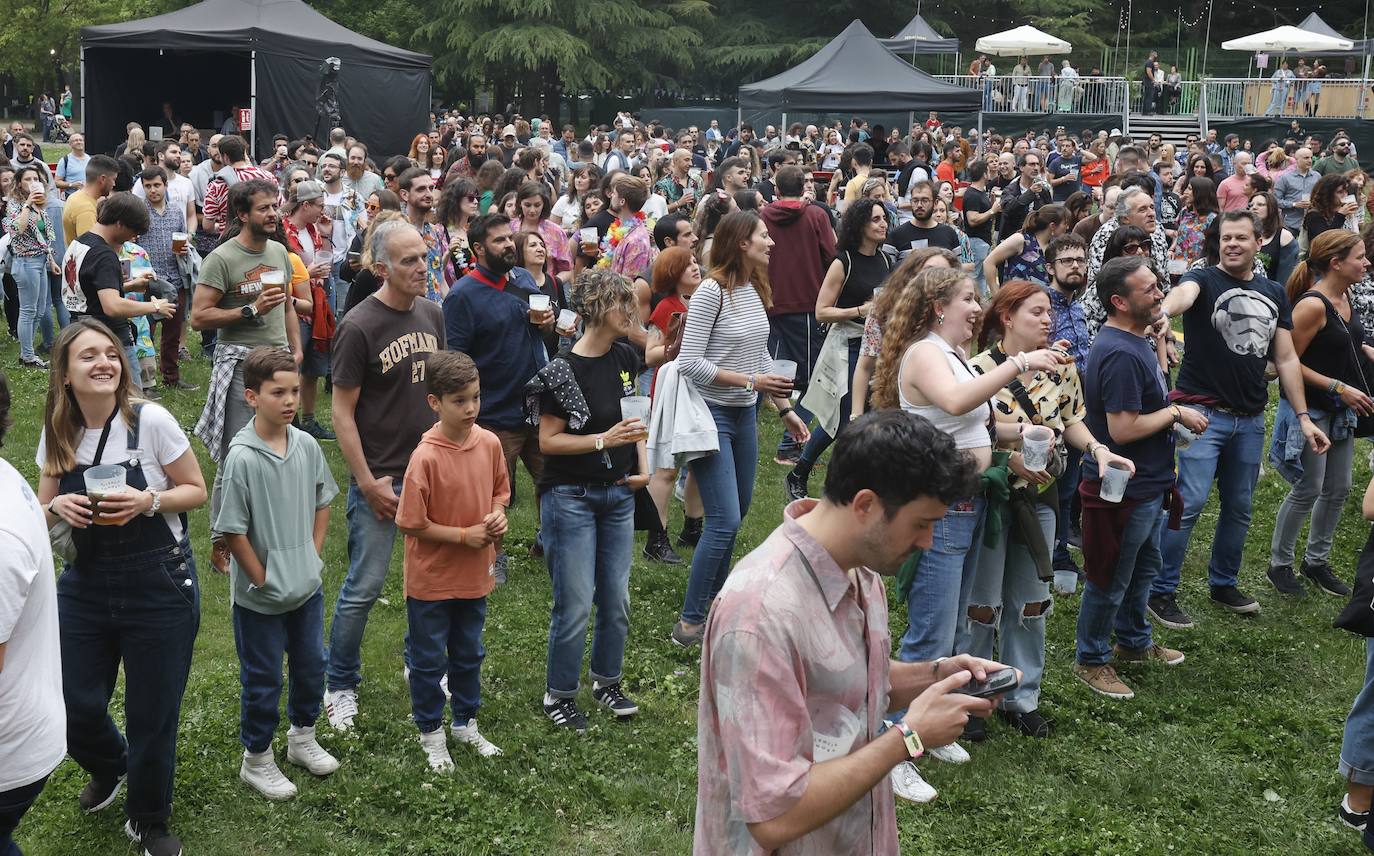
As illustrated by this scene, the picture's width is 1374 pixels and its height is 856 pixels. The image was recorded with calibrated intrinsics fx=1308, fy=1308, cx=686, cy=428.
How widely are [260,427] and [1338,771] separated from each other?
4.45 metres

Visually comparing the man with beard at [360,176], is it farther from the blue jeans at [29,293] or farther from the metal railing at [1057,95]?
the metal railing at [1057,95]

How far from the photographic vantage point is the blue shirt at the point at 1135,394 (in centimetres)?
569

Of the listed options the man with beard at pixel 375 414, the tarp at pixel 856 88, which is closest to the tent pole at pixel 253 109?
the tarp at pixel 856 88

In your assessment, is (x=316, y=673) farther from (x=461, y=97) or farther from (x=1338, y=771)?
(x=461, y=97)

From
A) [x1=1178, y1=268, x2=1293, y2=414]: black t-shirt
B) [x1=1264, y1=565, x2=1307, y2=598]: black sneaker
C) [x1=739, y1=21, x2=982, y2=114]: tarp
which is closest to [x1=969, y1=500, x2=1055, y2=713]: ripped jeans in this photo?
[x1=1178, y1=268, x2=1293, y2=414]: black t-shirt

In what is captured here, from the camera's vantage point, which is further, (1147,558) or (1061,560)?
(1061,560)

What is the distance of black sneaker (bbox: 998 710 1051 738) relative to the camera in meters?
5.62

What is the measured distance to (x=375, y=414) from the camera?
5379 mm

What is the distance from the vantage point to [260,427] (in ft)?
15.2

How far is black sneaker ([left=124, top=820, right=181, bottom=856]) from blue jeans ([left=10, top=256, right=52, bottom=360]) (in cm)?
815

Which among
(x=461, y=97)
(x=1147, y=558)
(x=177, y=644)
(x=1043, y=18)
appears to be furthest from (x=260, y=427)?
(x=1043, y=18)

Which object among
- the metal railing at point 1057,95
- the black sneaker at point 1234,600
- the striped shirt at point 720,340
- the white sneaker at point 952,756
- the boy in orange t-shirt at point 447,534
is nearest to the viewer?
the boy in orange t-shirt at point 447,534

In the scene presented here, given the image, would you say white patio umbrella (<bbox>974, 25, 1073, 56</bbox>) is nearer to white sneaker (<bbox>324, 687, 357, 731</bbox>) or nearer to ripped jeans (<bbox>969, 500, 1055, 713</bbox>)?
ripped jeans (<bbox>969, 500, 1055, 713</bbox>)

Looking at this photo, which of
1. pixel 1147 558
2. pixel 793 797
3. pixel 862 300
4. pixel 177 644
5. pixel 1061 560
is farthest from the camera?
pixel 862 300
